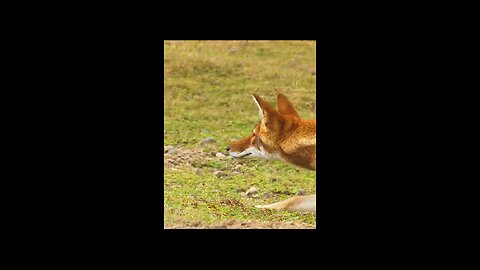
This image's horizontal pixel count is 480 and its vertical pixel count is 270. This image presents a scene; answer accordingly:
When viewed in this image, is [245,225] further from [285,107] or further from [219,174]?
[285,107]

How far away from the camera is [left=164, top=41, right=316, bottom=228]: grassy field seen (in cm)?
707

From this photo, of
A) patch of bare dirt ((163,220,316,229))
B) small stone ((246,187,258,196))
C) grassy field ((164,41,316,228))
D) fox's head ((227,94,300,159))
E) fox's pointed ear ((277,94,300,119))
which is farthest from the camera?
small stone ((246,187,258,196))

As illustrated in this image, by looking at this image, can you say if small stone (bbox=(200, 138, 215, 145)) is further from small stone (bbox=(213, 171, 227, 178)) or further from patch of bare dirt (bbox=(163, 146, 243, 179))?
small stone (bbox=(213, 171, 227, 178))

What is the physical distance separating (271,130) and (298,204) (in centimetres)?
73

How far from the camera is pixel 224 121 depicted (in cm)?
899

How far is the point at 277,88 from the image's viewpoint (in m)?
9.27

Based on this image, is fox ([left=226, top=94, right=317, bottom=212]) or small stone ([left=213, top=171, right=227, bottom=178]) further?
small stone ([left=213, top=171, right=227, bottom=178])

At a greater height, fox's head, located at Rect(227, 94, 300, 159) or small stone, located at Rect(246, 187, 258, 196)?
fox's head, located at Rect(227, 94, 300, 159)

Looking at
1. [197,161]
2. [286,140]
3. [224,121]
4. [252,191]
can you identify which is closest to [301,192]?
[252,191]

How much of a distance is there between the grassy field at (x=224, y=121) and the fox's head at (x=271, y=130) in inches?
12.6

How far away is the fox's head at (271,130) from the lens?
7.21 m

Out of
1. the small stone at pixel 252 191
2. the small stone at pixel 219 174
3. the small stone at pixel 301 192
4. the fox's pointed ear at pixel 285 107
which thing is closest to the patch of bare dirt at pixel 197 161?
the small stone at pixel 219 174

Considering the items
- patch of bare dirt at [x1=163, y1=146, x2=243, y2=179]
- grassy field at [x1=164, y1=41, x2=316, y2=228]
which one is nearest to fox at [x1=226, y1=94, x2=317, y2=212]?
grassy field at [x1=164, y1=41, x2=316, y2=228]

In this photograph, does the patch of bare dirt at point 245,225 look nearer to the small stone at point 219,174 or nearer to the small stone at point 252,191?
the small stone at point 252,191
